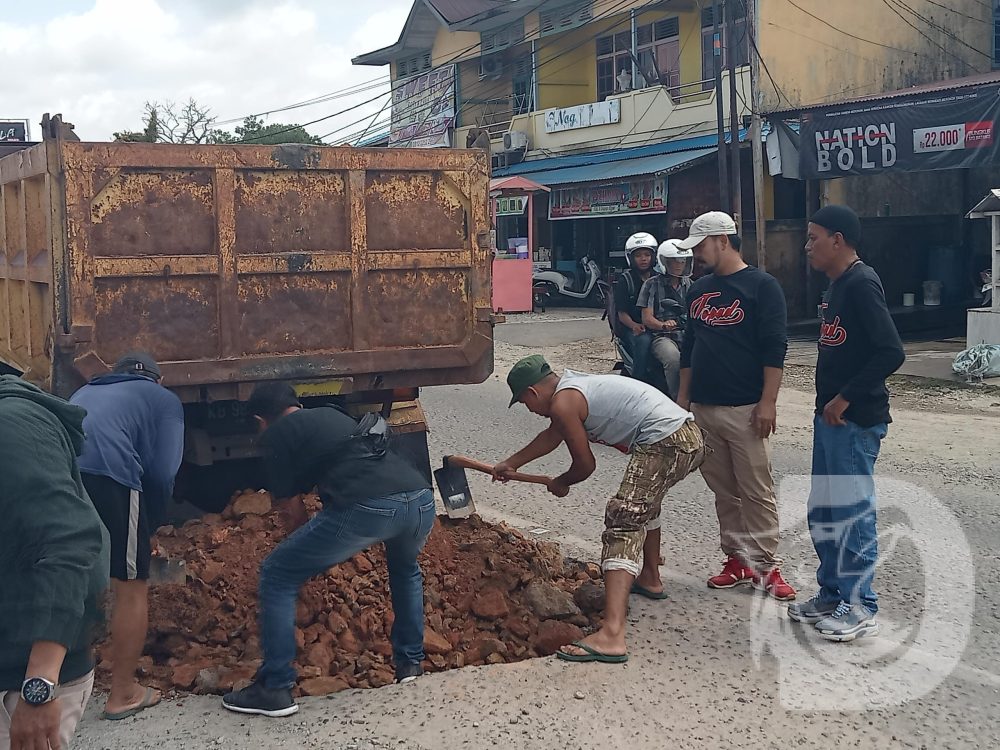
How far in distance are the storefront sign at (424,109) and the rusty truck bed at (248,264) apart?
2460 cm

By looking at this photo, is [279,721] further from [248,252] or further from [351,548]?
[248,252]

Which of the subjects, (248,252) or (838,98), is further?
(838,98)

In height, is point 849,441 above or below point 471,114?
below

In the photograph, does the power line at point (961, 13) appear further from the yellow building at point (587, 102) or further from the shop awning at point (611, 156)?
the shop awning at point (611, 156)

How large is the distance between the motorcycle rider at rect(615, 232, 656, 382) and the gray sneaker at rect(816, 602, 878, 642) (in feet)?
14.5

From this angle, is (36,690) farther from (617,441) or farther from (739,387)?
(739,387)

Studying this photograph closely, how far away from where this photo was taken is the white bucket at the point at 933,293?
71.6 feet

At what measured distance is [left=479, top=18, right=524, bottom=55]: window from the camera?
1120 inches

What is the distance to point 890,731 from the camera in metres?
3.82

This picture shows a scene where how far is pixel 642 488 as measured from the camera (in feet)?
15.7

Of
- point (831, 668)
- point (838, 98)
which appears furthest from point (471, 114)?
point (831, 668)

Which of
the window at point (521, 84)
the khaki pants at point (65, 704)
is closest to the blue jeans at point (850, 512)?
the khaki pants at point (65, 704)

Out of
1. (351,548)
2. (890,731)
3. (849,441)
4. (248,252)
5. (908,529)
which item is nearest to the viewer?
(890,731)

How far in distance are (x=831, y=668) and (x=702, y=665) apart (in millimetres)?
500
